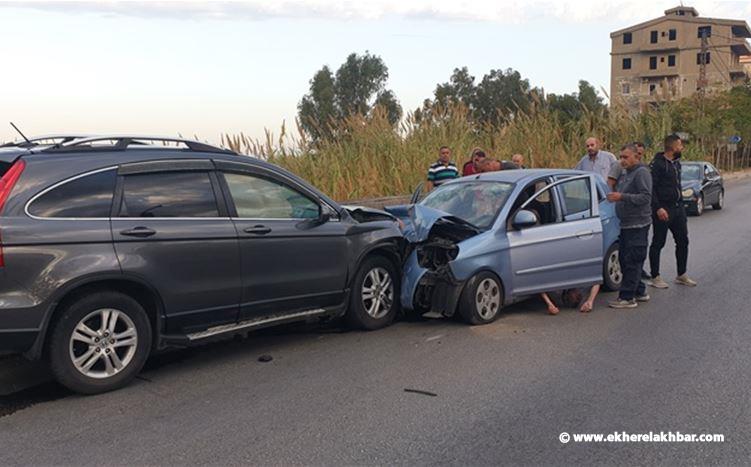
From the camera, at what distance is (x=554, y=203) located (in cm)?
795

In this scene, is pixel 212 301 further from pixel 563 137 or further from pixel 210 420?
pixel 563 137

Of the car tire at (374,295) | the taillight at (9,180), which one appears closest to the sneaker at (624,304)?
the car tire at (374,295)

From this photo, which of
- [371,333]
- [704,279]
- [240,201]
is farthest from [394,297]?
[704,279]

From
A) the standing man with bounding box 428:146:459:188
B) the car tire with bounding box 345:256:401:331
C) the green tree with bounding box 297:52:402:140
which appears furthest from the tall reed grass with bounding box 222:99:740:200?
the green tree with bounding box 297:52:402:140

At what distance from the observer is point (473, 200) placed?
7898mm

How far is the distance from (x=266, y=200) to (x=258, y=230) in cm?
36

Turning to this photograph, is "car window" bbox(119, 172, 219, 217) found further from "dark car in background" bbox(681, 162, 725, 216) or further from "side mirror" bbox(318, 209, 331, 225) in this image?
"dark car in background" bbox(681, 162, 725, 216)

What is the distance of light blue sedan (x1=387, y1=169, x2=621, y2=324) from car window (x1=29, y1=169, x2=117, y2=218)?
124 inches

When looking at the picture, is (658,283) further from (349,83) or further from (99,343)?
(349,83)

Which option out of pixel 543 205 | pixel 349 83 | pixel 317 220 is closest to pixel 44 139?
pixel 317 220

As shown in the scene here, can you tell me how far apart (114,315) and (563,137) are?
1705 cm

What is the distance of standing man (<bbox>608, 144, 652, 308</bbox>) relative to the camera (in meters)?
7.84

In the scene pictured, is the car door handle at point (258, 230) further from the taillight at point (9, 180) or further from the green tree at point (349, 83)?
the green tree at point (349, 83)

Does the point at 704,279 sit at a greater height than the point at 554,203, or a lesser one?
lesser
